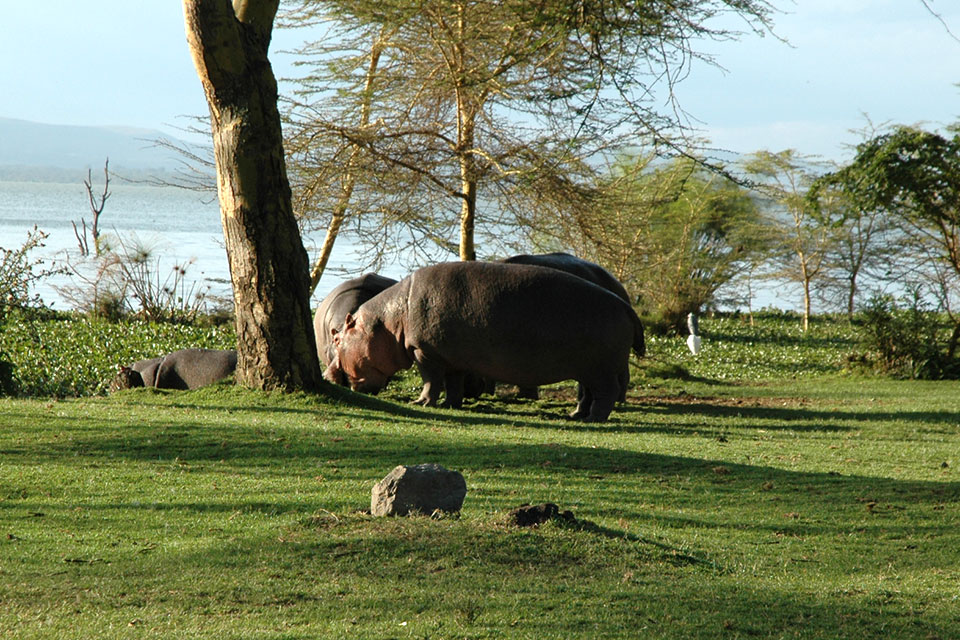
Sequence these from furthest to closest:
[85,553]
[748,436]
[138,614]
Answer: [748,436], [85,553], [138,614]

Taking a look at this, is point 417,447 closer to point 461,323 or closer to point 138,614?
point 461,323

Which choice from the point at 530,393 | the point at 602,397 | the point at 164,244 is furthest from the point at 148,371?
the point at 164,244

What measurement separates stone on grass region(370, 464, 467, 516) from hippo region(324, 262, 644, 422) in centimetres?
578

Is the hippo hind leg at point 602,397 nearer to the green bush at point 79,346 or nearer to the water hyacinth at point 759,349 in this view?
the water hyacinth at point 759,349

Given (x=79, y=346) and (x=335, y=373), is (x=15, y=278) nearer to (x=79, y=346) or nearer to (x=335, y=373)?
(x=79, y=346)

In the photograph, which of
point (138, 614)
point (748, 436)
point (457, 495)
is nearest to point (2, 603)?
point (138, 614)

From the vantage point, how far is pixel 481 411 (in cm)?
1297

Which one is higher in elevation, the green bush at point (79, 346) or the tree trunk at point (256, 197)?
the tree trunk at point (256, 197)

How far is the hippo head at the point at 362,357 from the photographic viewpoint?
43.1 feet

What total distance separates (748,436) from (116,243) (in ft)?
62.3

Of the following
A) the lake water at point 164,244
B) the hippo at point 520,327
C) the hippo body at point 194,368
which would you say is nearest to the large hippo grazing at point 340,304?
the hippo body at point 194,368

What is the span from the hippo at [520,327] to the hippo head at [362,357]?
0.56m

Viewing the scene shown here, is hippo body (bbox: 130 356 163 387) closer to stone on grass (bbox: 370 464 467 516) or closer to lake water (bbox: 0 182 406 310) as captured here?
lake water (bbox: 0 182 406 310)

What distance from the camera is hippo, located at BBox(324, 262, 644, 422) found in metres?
12.0
